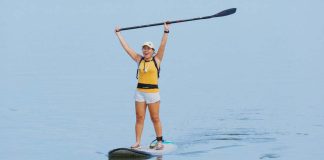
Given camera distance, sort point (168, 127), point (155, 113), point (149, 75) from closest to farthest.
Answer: point (149, 75) → point (155, 113) → point (168, 127)

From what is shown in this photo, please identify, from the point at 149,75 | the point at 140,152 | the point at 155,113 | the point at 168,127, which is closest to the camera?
the point at 140,152

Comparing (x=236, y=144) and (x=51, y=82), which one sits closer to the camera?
(x=236, y=144)

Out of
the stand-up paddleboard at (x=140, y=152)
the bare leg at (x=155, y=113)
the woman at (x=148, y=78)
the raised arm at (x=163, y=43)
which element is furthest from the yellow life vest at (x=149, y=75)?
the stand-up paddleboard at (x=140, y=152)

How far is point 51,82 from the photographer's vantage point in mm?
33219

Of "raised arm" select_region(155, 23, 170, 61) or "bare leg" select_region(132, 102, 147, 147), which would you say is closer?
"raised arm" select_region(155, 23, 170, 61)

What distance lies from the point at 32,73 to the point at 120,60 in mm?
8822

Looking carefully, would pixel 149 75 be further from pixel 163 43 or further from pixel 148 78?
pixel 163 43

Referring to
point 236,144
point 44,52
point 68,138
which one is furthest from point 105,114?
point 44,52

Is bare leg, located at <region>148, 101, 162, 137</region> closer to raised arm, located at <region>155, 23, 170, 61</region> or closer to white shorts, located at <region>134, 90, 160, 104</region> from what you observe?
white shorts, located at <region>134, 90, 160, 104</region>

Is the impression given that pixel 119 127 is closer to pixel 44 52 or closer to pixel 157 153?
pixel 157 153

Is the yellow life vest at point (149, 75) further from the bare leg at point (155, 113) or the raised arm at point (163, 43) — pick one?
the bare leg at point (155, 113)

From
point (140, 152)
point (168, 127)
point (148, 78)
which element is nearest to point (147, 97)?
point (148, 78)

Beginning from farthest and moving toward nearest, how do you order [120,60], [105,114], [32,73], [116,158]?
[120,60] → [32,73] → [105,114] → [116,158]

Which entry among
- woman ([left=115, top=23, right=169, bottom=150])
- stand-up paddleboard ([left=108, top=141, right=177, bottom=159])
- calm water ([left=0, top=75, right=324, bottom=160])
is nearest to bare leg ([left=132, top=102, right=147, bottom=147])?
woman ([left=115, top=23, right=169, bottom=150])
